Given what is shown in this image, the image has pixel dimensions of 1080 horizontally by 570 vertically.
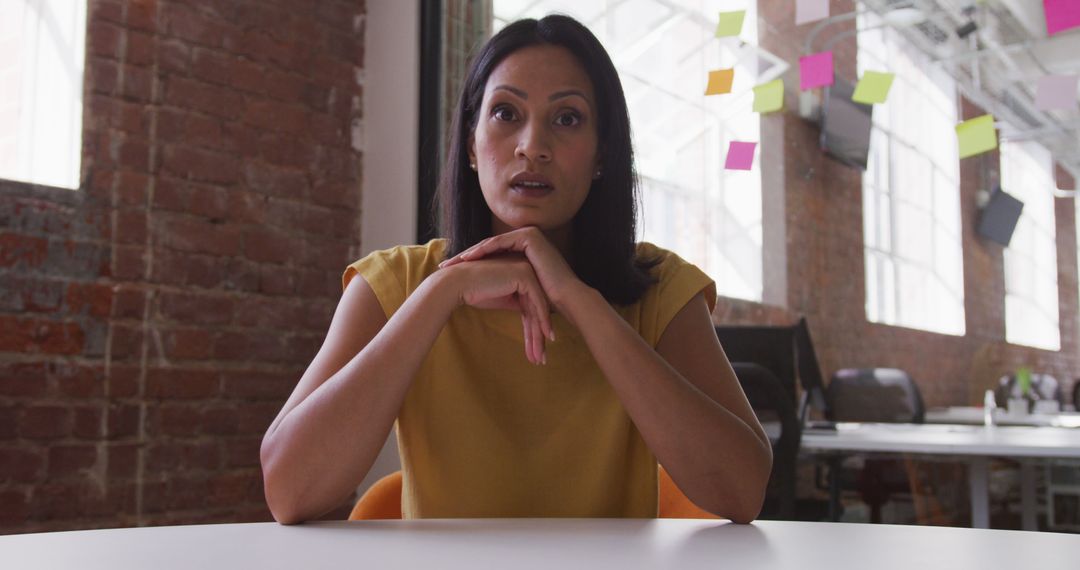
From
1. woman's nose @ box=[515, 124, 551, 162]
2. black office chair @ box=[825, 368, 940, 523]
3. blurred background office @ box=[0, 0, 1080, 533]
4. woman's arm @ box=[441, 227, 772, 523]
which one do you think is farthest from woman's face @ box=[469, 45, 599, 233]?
black office chair @ box=[825, 368, 940, 523]

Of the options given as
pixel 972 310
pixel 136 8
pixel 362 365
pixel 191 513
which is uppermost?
pixel 136 8

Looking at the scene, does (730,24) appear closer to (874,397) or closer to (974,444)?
(874,397)

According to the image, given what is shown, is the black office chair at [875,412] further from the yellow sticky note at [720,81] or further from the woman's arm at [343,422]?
the woman's arm at [343,422]

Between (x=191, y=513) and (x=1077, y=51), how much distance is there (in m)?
2.48

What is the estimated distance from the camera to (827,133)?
8.46ft

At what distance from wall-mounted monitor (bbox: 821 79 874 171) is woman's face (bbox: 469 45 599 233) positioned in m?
1.54

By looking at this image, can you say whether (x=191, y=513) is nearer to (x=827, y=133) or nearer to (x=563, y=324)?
(x=563, y=324)

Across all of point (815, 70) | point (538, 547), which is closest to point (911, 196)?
point (815, 70)

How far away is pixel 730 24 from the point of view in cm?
268

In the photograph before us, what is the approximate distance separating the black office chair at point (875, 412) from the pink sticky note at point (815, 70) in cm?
81

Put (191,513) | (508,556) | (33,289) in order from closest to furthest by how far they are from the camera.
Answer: (508,556), (33,289), (191,513)

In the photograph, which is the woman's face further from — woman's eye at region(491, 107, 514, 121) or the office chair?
the office chair

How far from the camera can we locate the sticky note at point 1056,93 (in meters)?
2.21

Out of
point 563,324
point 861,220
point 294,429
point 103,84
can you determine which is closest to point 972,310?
point 861,220
